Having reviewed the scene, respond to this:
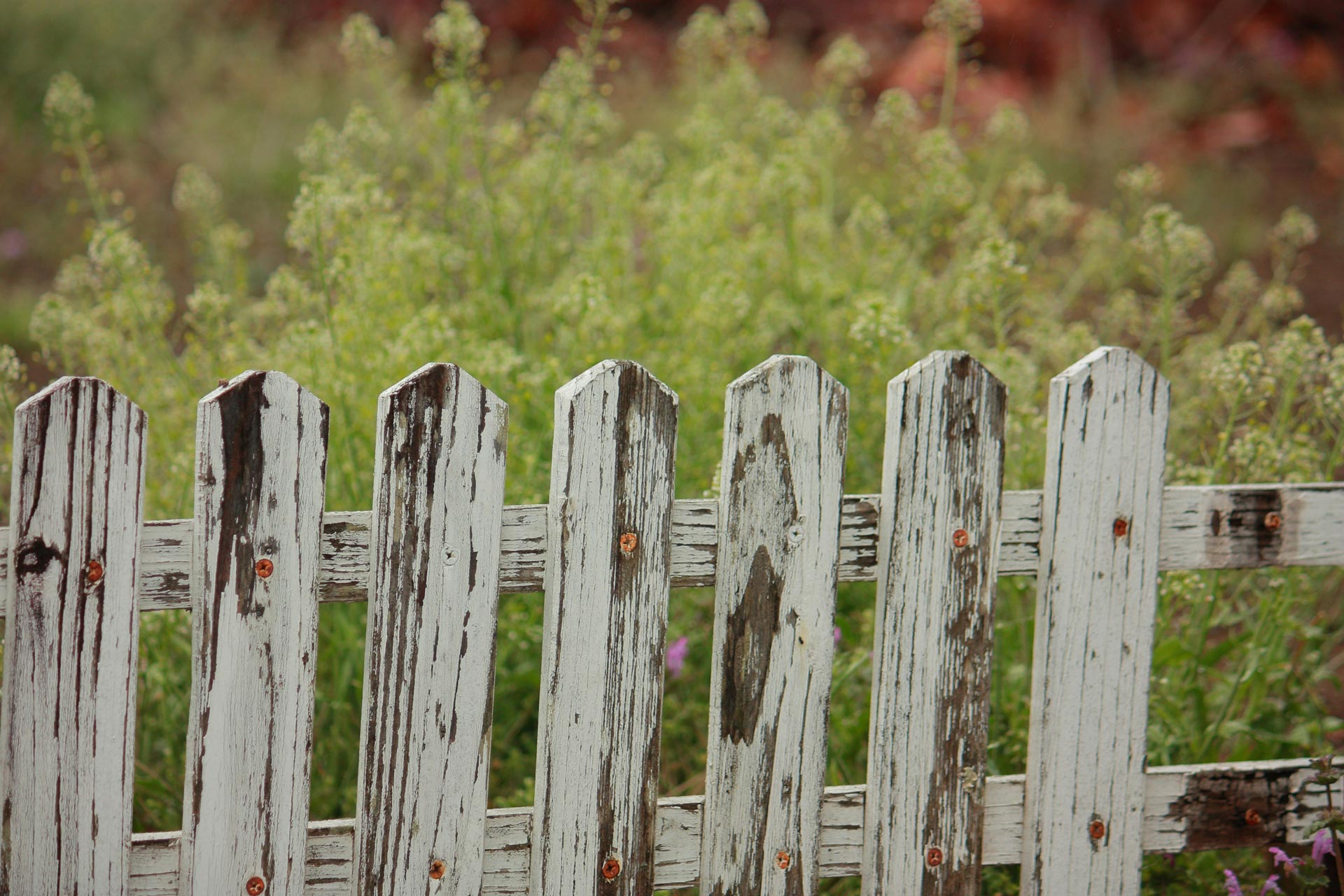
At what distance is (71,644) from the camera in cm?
127

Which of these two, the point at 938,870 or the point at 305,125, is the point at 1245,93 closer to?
the point at 305,125

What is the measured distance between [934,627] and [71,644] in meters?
1.20

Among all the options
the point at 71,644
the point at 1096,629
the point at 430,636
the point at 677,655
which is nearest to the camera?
the point at 71,644

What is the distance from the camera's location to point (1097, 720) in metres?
1.64

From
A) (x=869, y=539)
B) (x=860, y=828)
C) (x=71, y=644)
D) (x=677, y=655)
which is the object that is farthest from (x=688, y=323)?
(x=71, y=644)

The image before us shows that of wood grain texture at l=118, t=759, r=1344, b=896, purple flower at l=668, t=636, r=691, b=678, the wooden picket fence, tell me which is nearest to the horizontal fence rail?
the wooden picket fence

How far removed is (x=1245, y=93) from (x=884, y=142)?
585 cm

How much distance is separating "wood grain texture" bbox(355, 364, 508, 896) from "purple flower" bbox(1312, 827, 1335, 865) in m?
1.41

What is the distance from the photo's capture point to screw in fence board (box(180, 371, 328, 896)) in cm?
129

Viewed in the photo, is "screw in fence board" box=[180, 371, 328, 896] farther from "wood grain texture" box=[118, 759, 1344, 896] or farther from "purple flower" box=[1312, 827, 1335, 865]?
"purple flower" box=[1312, 827, 1335, 865]

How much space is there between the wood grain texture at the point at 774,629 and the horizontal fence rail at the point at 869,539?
0.05 metres

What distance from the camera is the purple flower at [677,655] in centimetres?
222

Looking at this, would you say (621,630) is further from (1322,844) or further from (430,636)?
(1322,844)

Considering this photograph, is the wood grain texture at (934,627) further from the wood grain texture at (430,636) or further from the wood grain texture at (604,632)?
the wood grain texture at (430,636)
